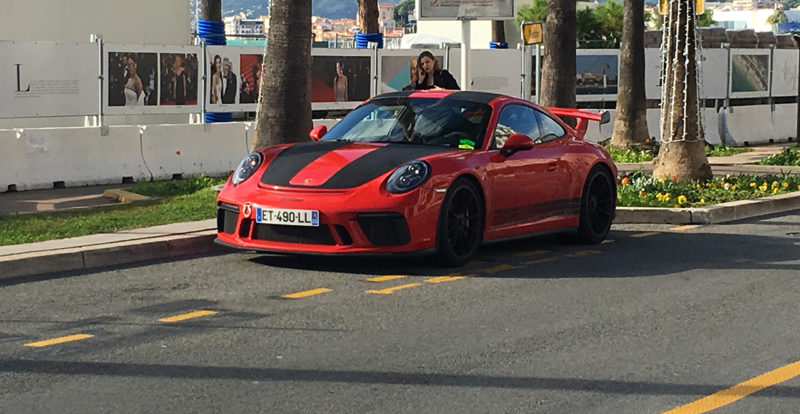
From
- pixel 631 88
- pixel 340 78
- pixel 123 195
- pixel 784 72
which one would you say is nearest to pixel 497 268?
pixel 123 195

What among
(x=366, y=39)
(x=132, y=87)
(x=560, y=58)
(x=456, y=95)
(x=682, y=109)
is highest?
(x=366, y=39)

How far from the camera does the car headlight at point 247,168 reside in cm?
1066

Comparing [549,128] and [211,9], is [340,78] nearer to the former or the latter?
[211,9]

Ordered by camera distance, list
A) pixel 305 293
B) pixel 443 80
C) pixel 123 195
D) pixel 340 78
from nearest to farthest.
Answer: pixel 305 293 < pixel 443 80 < pixel 123 195 < pixel 340 78

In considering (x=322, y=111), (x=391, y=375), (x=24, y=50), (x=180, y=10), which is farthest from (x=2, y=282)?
(x=180, y=10)

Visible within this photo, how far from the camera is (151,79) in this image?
20.5 metres

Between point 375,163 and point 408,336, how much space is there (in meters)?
2.83

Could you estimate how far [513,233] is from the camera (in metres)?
11.2

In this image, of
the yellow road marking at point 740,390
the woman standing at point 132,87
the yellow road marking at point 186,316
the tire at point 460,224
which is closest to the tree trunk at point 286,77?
the woman standing at point 132,87

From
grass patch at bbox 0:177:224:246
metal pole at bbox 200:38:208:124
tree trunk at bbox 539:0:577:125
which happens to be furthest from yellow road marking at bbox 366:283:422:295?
tree trunk at bbox 539:0:577:125

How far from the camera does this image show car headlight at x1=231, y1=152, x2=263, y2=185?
10664 mm

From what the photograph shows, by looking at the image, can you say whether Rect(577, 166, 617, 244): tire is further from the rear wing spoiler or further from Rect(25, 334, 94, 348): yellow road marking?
Rect(25, 334, 94, 348): yellow road marking

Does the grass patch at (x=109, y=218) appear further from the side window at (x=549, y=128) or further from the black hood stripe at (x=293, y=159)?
the side window at (x=549, y=128)

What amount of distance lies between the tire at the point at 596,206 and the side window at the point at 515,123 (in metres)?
0.77
